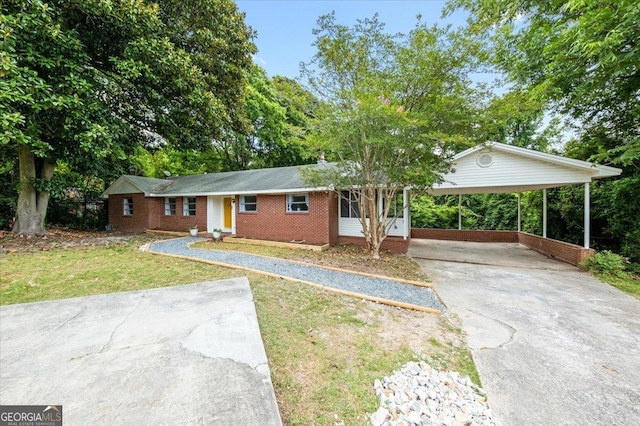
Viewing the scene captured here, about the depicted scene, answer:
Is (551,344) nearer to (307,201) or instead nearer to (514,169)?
(514,169)

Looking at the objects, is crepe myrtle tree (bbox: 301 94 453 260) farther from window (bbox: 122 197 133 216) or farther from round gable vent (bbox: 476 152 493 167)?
window (bbox: 122 197 133 216)

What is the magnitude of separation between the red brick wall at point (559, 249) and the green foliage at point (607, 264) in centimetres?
39

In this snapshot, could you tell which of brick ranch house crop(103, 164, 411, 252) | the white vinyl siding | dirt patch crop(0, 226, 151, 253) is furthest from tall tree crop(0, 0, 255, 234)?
the white vinyl siding

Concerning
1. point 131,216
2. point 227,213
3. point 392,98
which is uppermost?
point 392,98

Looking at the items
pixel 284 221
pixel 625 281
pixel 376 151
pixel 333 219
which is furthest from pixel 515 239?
pixel 284 221

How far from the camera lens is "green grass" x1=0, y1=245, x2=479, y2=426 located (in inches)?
93.3

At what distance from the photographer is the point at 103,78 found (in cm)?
897

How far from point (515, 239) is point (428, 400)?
49.7ft

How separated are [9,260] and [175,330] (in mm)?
7592

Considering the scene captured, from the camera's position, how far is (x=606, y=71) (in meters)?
6.68

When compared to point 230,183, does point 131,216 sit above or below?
below

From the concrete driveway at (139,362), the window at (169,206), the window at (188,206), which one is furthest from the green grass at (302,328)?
the window at (169,206)

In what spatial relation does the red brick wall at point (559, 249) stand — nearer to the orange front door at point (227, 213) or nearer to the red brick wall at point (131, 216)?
the orange front door at point (227, 213)

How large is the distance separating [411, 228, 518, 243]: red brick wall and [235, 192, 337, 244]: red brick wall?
760 centimetres
